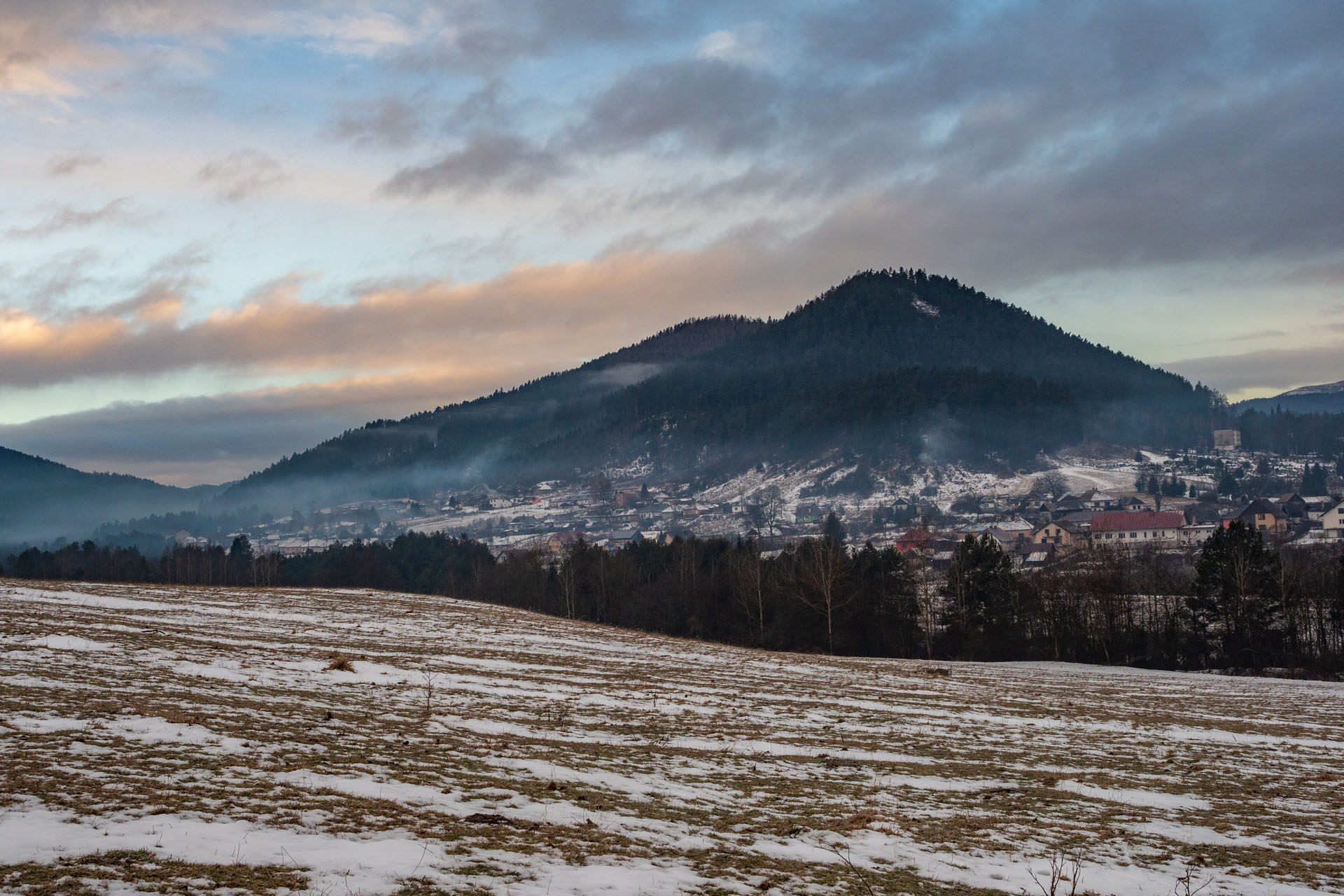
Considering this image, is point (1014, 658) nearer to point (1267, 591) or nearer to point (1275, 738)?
point (1267, 591)

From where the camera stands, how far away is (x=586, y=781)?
51.2 feet

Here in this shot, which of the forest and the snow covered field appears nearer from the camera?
the snow covered field

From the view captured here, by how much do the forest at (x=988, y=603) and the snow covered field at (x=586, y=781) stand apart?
133ft

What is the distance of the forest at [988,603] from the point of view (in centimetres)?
6906

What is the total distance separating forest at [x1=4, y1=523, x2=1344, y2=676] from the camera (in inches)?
2719

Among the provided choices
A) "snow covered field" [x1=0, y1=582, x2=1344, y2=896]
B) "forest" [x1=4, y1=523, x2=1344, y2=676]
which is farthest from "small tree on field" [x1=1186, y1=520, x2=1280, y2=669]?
"snow covered field" [x1=0, y1=582, x2=1344, y2=896]

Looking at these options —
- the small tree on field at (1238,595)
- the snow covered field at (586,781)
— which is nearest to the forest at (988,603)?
the small tree on field at (1238,595)

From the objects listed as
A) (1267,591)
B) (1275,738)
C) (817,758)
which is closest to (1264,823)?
(817,758)

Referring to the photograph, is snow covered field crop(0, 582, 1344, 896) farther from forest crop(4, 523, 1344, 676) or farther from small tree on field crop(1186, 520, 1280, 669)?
forest crop(4, 523, 1344, 676)

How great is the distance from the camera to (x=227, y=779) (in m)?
13.0

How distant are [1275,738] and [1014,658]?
175ft

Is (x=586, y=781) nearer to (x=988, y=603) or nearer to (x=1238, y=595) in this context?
(x=1238, y=595)

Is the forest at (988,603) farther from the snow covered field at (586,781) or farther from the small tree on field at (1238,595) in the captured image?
the snow covered field at (586,781)

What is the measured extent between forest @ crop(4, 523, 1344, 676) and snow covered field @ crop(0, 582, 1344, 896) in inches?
1598
